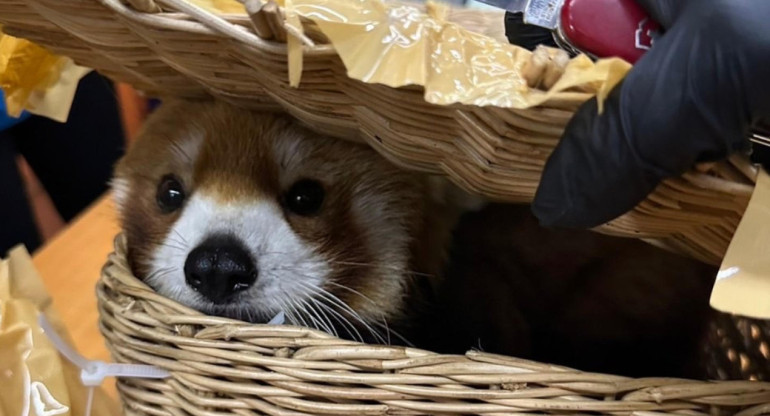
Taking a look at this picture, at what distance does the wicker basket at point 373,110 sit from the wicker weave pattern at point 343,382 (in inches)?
4.6

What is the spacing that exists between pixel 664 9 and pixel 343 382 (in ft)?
1.07

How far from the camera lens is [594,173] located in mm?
462

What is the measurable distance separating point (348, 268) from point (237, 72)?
0.76 ft

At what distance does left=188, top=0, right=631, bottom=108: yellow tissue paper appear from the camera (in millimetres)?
451

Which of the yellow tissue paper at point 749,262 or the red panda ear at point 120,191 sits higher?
the yellow tissue paper at point 749,262

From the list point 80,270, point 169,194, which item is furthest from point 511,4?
point 80,270

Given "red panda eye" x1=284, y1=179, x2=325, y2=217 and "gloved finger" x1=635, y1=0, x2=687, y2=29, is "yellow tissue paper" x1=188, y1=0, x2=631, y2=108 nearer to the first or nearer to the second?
"gloved finger" x1=635, y1=0, x2=687, y2=29

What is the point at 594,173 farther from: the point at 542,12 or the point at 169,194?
the point at 169,194

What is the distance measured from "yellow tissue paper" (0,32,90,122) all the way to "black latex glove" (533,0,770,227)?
532 mm

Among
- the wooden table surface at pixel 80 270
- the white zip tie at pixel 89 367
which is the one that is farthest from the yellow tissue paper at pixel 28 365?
the wooden table surface at pixel 80 270

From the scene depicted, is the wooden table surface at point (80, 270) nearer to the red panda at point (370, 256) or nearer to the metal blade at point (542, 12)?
the red panda at point (370, 256)

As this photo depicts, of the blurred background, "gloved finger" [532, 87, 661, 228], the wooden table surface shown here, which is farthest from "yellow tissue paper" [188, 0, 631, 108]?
the blurred background

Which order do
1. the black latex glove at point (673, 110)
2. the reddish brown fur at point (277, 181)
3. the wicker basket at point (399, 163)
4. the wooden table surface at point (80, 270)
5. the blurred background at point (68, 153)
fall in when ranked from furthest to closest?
1. the blurred background at point (68, 153)
2. the wooden table surface at point (80, 270)
3. the reddish brown fur at point (277, 181)
4. the wicker basket at point (399, 163)
5. the black latex glove at point (673, 110)

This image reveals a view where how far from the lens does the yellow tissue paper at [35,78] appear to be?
74cm
